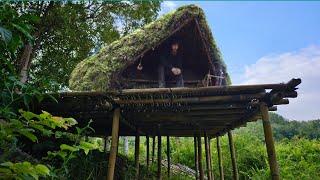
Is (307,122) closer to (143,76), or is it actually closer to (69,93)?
(143,76)

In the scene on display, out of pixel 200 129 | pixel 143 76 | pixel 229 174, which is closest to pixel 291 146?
pixel 229 174

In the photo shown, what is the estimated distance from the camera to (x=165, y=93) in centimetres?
500

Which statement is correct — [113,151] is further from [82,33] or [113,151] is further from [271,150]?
[82,33]

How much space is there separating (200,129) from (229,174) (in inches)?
160

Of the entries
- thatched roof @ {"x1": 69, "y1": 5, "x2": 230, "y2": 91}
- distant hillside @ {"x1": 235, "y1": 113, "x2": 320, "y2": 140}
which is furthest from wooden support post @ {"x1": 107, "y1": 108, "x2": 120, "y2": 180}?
distant hillside @ {"x1": 235, "y1": 113, "x2": 320, "y2": 140}

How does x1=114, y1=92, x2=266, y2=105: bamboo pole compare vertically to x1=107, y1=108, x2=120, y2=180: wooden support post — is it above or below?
above

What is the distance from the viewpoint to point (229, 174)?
1164 cm

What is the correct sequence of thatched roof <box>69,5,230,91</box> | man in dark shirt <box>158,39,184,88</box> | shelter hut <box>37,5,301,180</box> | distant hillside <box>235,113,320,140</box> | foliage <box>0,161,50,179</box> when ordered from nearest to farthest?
foliage <box>0,161,50,179</box> → shelter hut <box>37,5,301,180</box> → thatched roof <box>69,5,230,91</box> → man in dark shirt <box>158,39,184,88</box> → distant hillside <box>235,113,320,140</box>

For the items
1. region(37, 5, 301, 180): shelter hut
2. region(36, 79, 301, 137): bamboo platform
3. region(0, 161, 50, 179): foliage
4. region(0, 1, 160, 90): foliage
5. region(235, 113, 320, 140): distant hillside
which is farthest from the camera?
region(235, 113, 320, 140): distant hillside

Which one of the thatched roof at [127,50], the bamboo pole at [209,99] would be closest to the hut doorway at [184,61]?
the thatched roof at [127,50]

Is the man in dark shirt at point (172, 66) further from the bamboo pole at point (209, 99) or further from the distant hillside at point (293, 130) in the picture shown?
the distant hillside at point (293, 130)

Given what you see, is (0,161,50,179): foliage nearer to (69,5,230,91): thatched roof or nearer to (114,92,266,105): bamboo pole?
(114,92,266,105): bamboo pole

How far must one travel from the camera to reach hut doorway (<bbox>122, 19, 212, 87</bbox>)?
292 inches

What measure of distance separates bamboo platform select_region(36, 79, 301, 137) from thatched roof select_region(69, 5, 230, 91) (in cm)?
59
